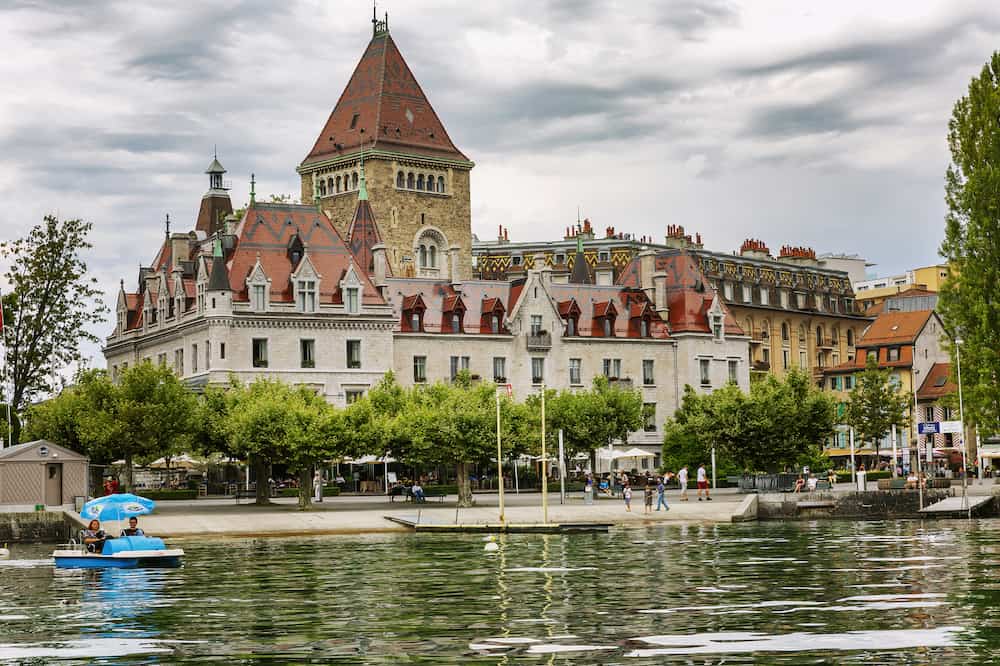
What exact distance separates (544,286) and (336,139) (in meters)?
37.5

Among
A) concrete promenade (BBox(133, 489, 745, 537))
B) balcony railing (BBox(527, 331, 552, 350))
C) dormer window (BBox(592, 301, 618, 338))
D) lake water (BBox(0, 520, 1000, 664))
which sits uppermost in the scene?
dormer window (BBox(592, 301, 618, 338))

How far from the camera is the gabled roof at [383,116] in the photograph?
5659 inches

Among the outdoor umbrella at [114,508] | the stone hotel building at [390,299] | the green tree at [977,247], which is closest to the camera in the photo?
the outdoor umbrella at [114,508]

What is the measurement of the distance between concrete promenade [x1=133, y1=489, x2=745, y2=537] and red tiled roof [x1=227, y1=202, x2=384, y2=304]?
62.8 ft

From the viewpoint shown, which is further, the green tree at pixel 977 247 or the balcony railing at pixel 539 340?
the balcony railing at pixel 539 340

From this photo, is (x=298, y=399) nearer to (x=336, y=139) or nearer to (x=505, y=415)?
(x=505, y=415)

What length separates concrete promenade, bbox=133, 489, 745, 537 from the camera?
65.8 m

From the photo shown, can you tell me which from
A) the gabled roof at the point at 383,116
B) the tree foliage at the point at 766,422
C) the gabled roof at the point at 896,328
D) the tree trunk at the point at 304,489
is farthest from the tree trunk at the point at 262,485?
the gabled roof at the point at 896,328

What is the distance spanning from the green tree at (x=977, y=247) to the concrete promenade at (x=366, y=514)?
41.6 ft

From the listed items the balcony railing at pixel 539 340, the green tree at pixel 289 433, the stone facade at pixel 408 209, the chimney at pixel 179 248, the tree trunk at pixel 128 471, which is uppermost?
the stone facade at pixel 408 209

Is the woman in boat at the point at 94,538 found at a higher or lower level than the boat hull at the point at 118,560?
higher

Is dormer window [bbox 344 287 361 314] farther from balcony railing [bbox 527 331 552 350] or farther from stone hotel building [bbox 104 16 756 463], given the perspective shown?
balcony railing [bbox 527 331 552 350]

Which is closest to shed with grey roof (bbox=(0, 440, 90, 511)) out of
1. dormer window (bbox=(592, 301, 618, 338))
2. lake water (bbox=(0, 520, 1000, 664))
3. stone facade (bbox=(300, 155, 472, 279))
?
lake water (bbox=(0, 520, 1000, 664))

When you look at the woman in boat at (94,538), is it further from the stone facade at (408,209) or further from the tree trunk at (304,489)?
the stone facade at (408,209)
